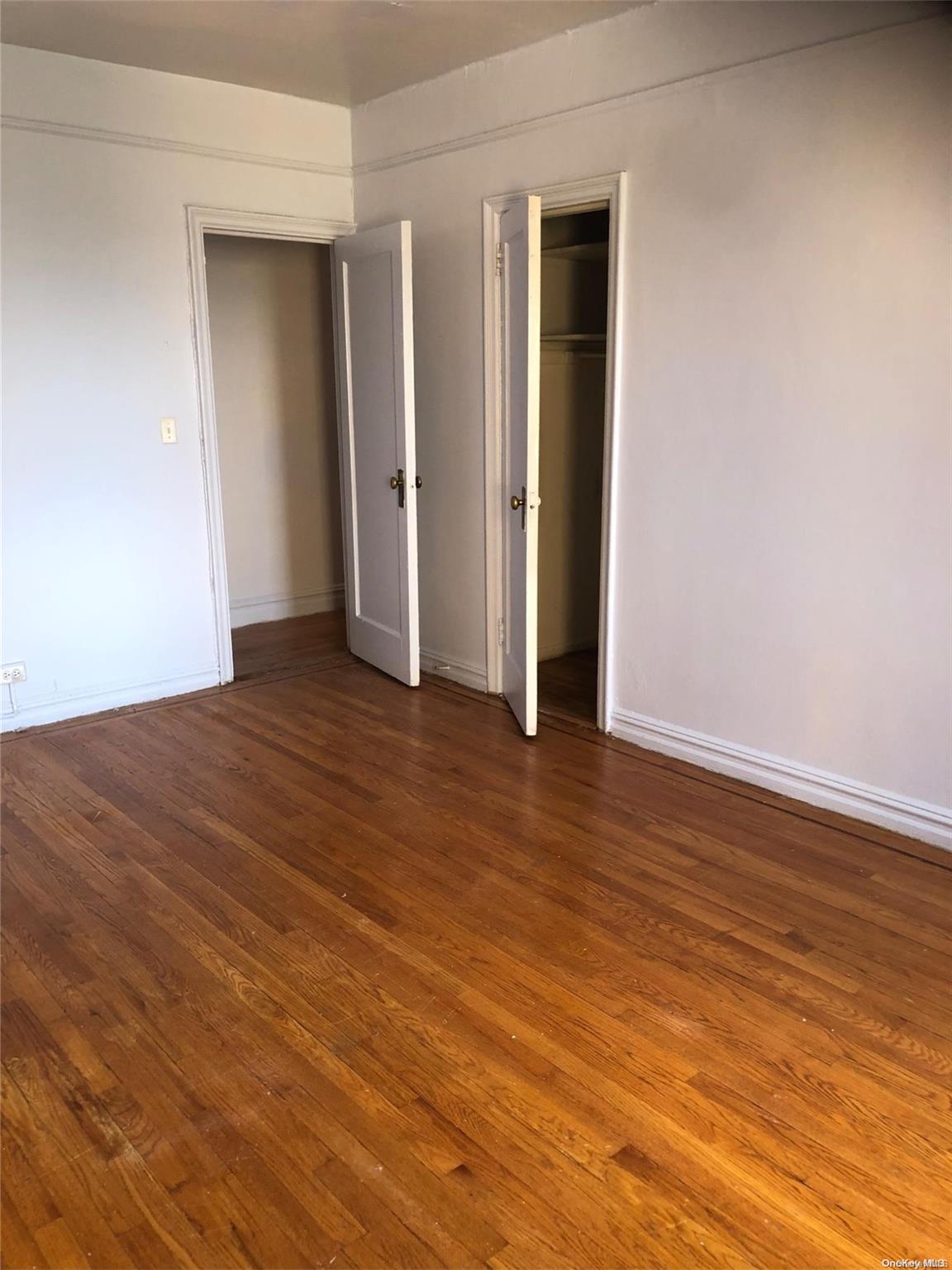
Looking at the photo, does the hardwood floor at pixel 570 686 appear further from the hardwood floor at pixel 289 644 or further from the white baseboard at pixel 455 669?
the hardwood floor at pixel 289 644

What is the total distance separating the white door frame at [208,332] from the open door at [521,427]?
45.2 inches

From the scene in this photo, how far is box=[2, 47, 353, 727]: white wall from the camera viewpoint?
3.93m

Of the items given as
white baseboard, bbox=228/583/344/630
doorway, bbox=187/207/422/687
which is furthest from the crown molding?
white baseboard, bbox=228/583/344/630

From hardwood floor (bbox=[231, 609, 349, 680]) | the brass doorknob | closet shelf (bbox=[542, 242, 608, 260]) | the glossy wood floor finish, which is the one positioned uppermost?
closet shelf (bbox=[542, 242, 608, 260])

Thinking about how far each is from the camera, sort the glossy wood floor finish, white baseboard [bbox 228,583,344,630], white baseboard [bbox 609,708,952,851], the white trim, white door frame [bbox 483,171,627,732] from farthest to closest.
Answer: white baseboard [bbox 228,583,344,630] < the white trim < white door frame [bbox 483,171,627,732] < white baseboard [bbox 609,708,952,851] < the glossy wood floor finish

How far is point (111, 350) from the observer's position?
13.8 feet

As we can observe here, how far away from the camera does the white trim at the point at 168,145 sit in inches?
151

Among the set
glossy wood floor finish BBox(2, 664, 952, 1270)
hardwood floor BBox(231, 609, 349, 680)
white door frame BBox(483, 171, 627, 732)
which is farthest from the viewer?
hardwood floor BBox(231, 609, 349, 680)

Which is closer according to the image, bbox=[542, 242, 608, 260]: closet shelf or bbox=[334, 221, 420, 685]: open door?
bbox=[334, 221, 420, 685]: open door

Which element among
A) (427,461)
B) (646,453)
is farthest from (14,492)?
(646,453)

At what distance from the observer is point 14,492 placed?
4.01m

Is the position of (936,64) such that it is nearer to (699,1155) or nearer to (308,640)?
(699,1155)

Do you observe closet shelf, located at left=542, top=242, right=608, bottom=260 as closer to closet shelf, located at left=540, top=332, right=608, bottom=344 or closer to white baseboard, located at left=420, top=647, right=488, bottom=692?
closet shelf, located at left=540, top=332, right=608, bottom=344

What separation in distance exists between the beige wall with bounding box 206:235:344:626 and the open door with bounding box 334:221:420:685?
1.11 m
